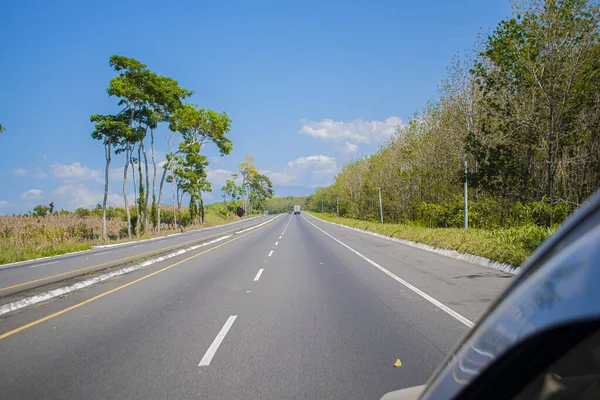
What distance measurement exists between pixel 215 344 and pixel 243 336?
0.50 m

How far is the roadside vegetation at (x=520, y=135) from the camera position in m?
13.5

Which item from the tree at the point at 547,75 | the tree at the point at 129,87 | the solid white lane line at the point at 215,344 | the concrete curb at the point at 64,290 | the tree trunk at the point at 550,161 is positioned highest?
the tree at the point at 129,87

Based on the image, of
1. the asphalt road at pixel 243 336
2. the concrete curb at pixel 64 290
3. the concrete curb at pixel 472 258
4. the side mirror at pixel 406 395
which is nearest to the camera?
the side mirror at pixel 406 395

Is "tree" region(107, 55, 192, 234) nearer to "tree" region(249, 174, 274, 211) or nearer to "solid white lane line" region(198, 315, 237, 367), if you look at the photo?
"solid white lane line" region(198, 315, 237, 367)

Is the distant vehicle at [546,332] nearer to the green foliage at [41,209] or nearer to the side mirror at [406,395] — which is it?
the side mirror at [406,395]

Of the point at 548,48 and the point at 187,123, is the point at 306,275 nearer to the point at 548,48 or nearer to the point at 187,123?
the point at 548,48

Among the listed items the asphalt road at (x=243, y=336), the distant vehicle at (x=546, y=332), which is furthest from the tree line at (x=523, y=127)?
the distant vehicle at (x=546, y=332)

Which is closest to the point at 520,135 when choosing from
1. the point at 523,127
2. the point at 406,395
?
the point at 523,127

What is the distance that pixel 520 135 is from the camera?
18.3 metres

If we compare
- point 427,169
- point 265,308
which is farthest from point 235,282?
point 427,169

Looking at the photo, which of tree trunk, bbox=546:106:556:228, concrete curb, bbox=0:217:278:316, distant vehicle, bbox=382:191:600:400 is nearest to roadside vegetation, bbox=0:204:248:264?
concrete curb, bbox=0:217:278:316

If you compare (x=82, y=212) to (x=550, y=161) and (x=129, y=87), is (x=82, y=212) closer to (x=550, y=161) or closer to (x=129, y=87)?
(x=129, y=87)

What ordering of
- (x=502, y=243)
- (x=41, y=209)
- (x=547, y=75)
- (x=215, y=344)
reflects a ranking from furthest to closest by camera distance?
(x=41, y=209) < (x=547, y=75) < (x=502, y=243) < (x=215, y=344)

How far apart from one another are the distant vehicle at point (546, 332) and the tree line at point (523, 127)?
52.2ft
